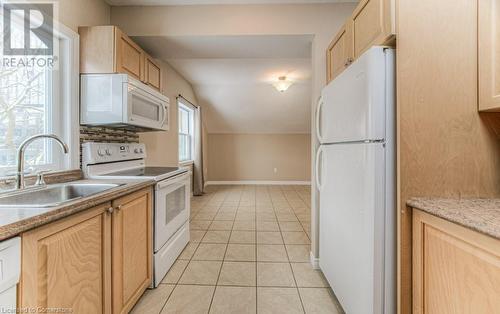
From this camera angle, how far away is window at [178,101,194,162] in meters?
5.17

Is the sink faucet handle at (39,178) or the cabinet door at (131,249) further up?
the sink faucet handle at (39,178)

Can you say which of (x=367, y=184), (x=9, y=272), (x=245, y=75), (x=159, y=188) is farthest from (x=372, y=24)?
(x=245, y=75)

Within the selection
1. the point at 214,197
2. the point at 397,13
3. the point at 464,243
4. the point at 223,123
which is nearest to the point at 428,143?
the point at 464,243

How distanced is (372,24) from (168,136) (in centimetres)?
310

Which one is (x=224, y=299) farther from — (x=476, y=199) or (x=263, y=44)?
(x=263, y=44)

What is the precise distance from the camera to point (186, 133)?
17.8 feet

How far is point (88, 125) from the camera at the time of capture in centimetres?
197

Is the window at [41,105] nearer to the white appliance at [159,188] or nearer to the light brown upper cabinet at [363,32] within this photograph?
the white appliance at [159,188]

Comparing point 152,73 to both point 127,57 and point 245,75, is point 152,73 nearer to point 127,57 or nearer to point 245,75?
point 127,57

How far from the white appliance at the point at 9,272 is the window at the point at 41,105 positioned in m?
0.91

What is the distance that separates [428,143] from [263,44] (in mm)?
1822

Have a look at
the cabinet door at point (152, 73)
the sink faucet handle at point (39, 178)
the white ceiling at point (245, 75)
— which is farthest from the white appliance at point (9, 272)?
the white ceiling at point (245, 75)

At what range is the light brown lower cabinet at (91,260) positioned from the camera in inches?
33.8

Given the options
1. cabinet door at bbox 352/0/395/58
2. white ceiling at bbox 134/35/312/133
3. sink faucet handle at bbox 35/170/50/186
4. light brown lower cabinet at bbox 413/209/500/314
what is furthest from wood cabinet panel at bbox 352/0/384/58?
A: sink faucet handle at bbox 35/170/50/186
